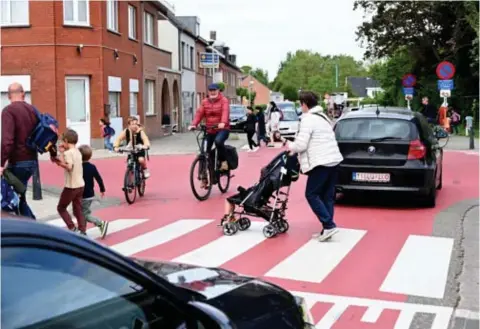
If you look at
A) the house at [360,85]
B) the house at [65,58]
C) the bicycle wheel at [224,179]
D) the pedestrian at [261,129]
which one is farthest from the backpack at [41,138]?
the house at [360,85]

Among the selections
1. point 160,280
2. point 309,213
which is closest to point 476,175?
point 309,213

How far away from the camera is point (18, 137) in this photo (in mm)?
8070

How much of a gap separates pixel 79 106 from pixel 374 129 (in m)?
17.7

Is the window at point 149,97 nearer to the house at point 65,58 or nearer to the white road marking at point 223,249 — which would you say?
the house at point 65,58

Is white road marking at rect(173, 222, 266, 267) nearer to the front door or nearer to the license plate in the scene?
the license plate

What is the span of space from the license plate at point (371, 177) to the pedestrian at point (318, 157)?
2780mm

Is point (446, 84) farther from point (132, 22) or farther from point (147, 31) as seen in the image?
point (147, 31)

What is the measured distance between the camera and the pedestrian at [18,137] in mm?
7945

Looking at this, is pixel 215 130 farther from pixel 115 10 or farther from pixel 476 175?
pixel 115 10

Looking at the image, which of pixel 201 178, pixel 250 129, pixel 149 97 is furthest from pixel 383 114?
pixel 149 97

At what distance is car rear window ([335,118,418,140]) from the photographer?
11711 mm

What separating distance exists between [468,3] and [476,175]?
2430cm

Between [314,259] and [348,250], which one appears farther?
[348,250]

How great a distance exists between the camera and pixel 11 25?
26234 millimetres
